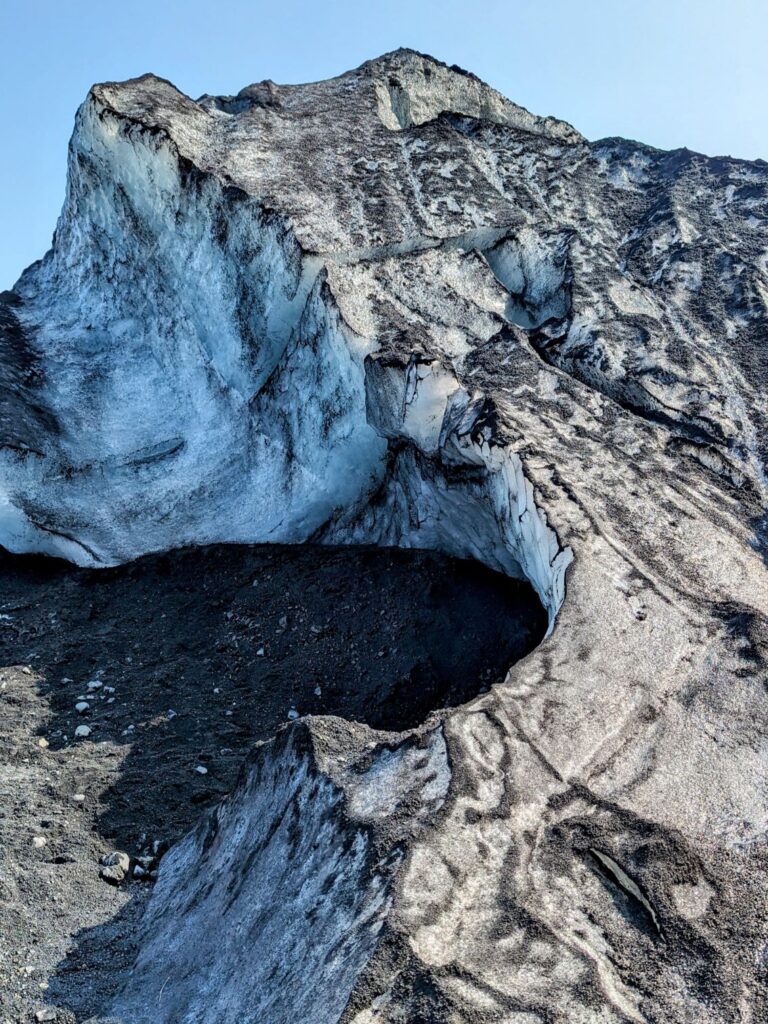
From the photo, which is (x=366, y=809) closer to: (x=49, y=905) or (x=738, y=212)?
(x=49, y=905)

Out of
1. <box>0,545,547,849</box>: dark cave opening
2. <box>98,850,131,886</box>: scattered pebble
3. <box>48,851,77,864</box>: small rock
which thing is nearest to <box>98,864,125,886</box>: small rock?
<box>98,850,131,886</box>: scattered pebble

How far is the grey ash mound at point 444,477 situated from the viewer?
8.37ft

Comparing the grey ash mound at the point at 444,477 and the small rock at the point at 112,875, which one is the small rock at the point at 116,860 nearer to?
the small rock at the point at 112,875

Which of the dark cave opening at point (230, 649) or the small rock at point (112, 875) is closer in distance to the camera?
the small rock at point (112, 875)

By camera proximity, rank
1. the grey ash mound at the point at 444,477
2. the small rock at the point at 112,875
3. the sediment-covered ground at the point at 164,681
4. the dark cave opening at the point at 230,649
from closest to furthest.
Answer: the grey ash mound at the point at 444,477 → the sediment-covered ground at the point at 164,681 → the small rock at the point at 112,875 → the dark cave opening at the point at 230,649

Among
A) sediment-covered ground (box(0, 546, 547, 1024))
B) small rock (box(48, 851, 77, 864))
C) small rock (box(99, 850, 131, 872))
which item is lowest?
small rock (box(48, 851, 77, 864))

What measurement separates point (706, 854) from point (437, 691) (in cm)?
216

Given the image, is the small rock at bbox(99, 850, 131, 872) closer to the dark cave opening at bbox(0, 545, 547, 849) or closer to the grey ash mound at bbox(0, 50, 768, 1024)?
the dark cave opening at bbox(0, 545, 547, 849)

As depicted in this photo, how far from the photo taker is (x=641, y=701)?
10.9 ft

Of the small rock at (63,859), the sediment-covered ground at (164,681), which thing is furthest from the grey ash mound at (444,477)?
the small rock at (63,859)

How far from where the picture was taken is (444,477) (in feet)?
17.0

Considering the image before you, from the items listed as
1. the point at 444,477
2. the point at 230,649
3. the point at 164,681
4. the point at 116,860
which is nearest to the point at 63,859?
the point at 116,860

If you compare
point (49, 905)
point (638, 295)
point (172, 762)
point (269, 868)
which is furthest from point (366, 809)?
point (638, 295)

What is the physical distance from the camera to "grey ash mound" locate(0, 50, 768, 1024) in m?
2.55
